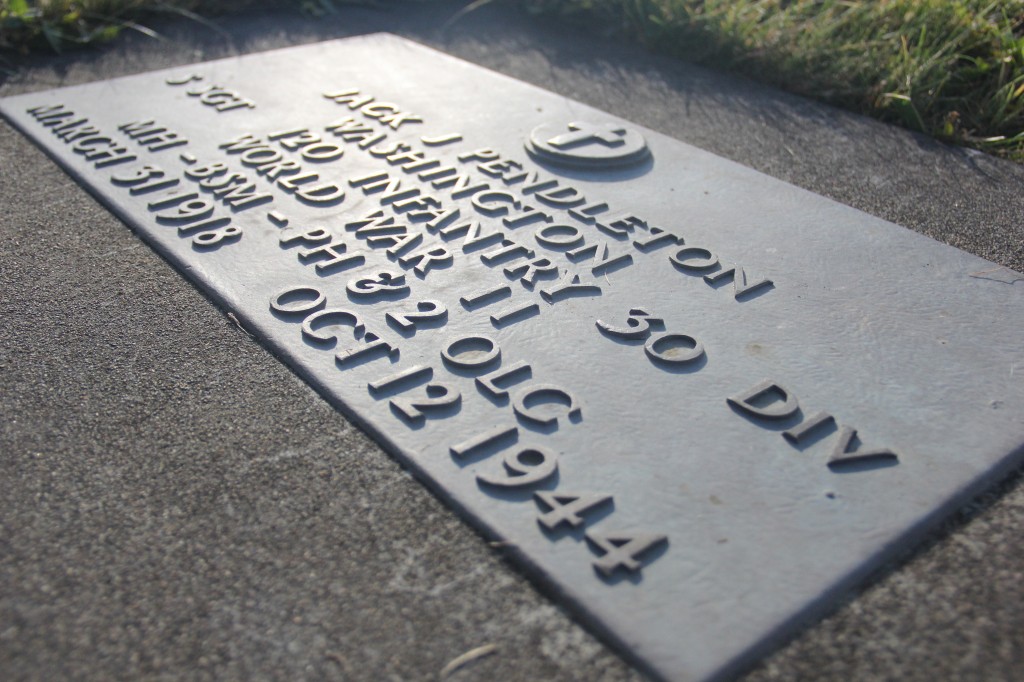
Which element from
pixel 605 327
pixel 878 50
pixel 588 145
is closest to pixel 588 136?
pixel 588 145

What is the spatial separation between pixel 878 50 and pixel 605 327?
10.8 ft

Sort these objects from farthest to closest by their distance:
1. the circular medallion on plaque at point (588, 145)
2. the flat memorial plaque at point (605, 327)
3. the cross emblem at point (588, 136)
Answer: the cross emblem at point (588, 136), the circular medallion on plaque at point (588, 145), the flat memorial plaque at point (605, 327)

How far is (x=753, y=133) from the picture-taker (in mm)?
4527

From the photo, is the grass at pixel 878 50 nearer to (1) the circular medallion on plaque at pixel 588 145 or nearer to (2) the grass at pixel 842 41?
(2) the grass at pixel 842 41

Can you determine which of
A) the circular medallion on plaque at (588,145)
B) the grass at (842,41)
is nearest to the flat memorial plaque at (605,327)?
the circular medallion on plaque at (588,145)

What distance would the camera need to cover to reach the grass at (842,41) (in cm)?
467

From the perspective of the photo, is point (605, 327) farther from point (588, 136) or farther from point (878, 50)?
point (878, 50)

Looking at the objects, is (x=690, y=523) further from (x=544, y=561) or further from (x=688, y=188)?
(x=688, y=188)

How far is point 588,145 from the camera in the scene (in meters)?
4.11

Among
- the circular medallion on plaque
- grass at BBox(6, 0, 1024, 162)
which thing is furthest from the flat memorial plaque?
grass at BBox(6, 0, 1024, 162)

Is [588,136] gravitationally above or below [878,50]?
below

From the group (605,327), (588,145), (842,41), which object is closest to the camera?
(605,327)

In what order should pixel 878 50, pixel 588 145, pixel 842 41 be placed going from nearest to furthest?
pixel 588 145 < pixel 878 50 < pixel 842 41

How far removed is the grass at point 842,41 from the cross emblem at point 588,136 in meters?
1.38
